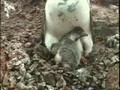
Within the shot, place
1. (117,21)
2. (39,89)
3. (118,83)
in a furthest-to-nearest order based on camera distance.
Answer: (117,21) → (118,83) → (39,89)

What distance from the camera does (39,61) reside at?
9.87 ft

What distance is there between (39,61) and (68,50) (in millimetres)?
155

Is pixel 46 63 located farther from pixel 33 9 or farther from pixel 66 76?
pixel 33 9

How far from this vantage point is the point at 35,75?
2.89 meters

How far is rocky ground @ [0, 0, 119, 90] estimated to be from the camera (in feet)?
9.36

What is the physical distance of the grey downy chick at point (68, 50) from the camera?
2971 mm

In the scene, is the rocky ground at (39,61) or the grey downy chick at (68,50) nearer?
the rocky ground at (39,61)

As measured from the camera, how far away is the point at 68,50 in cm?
298

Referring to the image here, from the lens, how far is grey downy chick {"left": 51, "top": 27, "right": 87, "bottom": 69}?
2971mm

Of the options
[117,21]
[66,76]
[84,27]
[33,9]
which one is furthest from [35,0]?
[66,76]

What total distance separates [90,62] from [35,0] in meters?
0.80

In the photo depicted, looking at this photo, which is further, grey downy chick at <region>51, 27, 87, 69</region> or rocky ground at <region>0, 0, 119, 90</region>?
grey downy chick at <region>51, 27, 87, 69</region>

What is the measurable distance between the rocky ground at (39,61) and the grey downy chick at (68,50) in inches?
1.7

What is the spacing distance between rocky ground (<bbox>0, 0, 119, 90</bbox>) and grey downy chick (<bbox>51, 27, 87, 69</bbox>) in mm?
44
